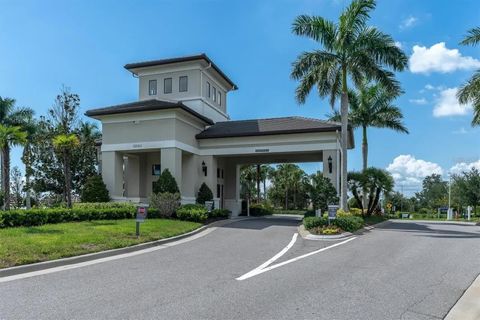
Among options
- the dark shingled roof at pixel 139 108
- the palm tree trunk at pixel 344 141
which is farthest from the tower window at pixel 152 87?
the palm tree trunk at pixel 344 141

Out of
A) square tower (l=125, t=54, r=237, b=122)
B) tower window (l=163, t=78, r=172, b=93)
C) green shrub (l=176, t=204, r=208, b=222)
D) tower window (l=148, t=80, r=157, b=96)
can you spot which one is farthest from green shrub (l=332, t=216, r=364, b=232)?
tower window (l=148, t=80, r=157, b=96)

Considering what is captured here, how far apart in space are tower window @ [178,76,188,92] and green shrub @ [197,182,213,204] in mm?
7349

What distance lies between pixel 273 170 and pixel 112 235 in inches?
2014

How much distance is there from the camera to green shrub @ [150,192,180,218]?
21703 mm

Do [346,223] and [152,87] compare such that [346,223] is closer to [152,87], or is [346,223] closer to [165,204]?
[165,204]

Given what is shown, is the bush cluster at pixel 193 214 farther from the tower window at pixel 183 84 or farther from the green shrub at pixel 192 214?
the tower window at pixel 183 84

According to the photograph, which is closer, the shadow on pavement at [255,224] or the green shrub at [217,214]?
the shadow on pavement at [255,224]

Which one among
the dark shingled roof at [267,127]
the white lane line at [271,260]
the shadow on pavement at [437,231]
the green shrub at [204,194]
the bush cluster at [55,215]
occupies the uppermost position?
the dark shingled roof at [267,127]

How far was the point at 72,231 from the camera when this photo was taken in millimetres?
14078

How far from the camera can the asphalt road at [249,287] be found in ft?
20.4

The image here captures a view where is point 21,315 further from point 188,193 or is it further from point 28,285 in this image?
point 188,193

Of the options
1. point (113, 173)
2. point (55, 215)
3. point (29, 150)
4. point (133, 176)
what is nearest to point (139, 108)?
point (113, 173)

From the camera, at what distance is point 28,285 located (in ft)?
25.8

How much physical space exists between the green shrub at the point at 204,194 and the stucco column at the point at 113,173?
15.3ft
